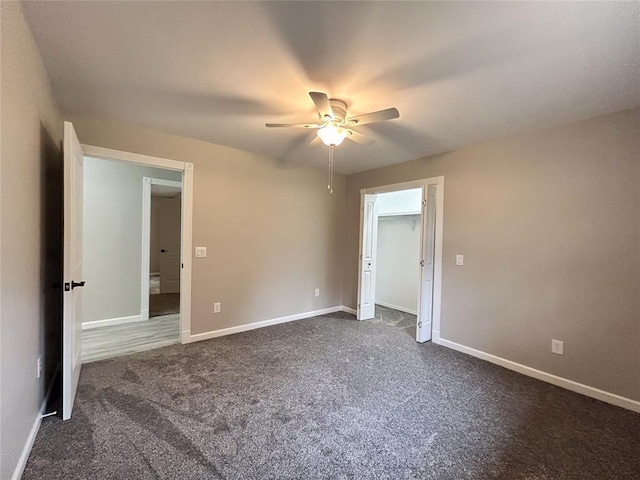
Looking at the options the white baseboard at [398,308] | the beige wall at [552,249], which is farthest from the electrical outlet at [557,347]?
the white baseboard at [398,308]

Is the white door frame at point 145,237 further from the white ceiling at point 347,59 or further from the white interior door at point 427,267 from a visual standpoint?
the white interior door at point 427,267

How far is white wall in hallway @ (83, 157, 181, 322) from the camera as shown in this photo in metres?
3.83

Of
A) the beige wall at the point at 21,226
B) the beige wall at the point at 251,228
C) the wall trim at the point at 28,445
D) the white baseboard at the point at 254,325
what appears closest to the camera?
the beige wall at the point at 21,226

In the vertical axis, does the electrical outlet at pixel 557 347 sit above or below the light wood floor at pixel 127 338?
above

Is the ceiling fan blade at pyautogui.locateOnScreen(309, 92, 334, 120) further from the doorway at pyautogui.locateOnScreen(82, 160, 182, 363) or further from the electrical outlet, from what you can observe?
the doorway at pyautogui.locateOnScreen(82, 160, 182, 363)

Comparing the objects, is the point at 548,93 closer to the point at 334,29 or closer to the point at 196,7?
the point at 334,29

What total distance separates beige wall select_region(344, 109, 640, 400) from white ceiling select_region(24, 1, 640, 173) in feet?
1.16

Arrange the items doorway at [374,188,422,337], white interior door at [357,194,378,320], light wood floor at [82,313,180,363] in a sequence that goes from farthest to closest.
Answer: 1. doorway at [374,188,422,337]
2. white interior door at [357,194,378,320]
3. light wood floor at [82,313,180,363]

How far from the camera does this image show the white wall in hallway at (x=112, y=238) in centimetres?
383

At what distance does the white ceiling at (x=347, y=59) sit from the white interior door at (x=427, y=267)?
45.2 inches

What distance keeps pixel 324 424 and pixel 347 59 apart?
2.40 m

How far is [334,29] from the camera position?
1.53 meters

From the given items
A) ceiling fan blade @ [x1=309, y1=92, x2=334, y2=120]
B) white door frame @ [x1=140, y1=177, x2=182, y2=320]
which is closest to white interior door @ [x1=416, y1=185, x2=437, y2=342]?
ceiling fan blade @ [x1=309, y1=92, x2=334, y2=120]

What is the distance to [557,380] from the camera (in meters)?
2.63
